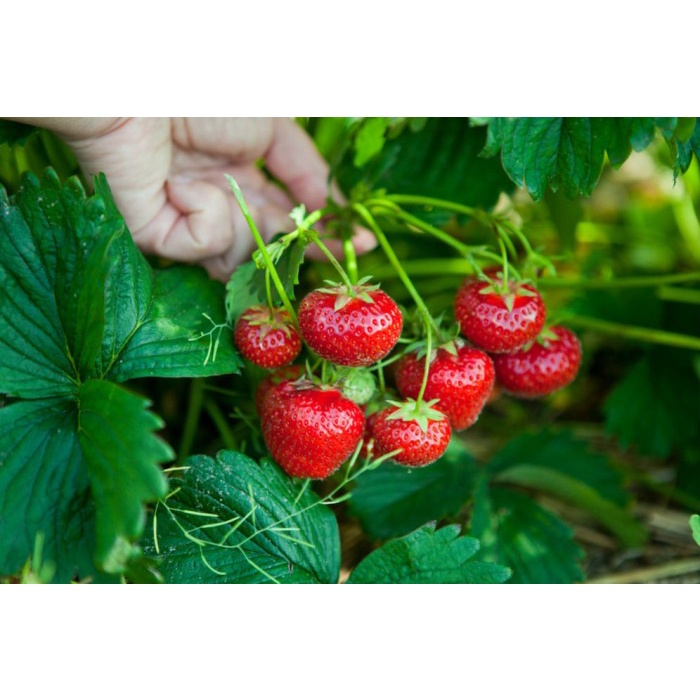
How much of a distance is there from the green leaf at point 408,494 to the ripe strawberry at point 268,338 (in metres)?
0.33

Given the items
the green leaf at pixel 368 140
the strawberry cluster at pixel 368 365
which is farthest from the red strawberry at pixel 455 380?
the green leaf at pixel 368 140

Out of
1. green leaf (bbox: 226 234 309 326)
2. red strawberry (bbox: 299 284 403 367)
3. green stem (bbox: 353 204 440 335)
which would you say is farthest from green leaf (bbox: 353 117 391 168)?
red strawberry (bbox: 299 284 403 367)

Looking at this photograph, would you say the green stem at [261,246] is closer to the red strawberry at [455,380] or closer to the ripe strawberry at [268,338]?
the ripe strawberry at [268,338]

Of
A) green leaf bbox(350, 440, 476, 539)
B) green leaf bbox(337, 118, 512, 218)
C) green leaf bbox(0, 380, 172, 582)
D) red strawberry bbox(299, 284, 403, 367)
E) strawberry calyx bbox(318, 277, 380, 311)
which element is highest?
green leaf bbox(337, 118, 512, 218)

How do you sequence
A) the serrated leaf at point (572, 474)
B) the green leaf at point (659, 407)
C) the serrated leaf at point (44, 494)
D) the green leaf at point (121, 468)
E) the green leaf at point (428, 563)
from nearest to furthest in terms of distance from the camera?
the green leaf at point (121, 468) < the serrated leaf at point (44, 494) < the green leaf at point (428, 563) < the serrated leaf at point (572, 474) < the green leaf at point (659, 407)

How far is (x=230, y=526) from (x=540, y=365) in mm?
392

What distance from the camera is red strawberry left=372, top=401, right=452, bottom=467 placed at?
790mm

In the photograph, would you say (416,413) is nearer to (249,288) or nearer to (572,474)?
(249,288)

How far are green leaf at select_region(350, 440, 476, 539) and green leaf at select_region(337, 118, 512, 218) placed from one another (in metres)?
0.35

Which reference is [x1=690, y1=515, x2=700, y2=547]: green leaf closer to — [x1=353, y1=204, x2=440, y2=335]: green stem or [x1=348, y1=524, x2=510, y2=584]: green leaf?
[x1=348, y1=524, x2=510, y2=584]: green leaf

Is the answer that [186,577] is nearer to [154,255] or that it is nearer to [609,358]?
[154,255]

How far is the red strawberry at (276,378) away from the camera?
2.91 feet

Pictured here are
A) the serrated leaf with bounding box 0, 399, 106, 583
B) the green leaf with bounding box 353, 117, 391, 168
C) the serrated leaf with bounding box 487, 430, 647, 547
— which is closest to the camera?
the serrated leaf with bounding box 0, 399, 106, 583

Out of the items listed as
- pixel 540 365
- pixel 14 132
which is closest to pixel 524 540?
pixel 540 365
